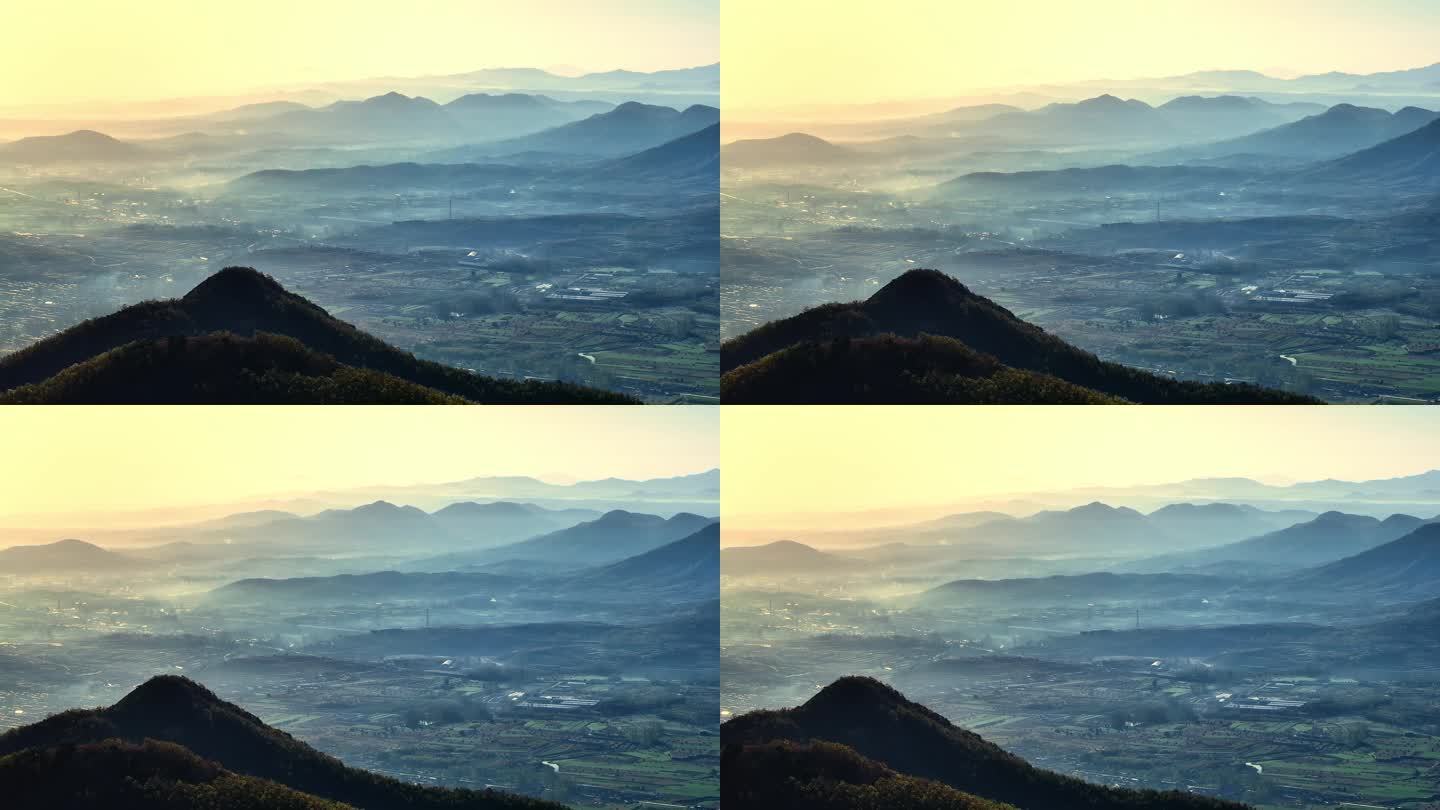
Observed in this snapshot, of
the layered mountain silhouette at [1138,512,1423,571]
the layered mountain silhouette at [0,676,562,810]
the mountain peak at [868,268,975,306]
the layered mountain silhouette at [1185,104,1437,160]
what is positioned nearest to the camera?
the layered mountain silhouette at [0,676,562,810]

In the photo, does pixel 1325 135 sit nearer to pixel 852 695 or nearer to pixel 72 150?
pixel 852 695

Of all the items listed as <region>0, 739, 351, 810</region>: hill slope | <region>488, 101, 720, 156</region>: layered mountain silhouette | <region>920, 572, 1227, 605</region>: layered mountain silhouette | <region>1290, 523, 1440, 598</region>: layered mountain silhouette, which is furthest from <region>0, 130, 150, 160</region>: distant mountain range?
<region>1290, 523, 1440, 598</region>: layered mountain silhouette

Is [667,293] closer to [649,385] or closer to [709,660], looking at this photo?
[649,385]

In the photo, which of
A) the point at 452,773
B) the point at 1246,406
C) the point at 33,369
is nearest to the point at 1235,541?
the point at 1246,406

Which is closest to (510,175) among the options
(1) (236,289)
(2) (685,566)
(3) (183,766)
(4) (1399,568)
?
(1) (236,289)

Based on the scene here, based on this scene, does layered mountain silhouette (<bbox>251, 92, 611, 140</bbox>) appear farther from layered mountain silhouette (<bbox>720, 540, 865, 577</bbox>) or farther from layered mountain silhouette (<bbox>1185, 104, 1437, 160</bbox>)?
layered mountain silhouette (<bbox>1185, 104, 1437, 160</bbox>)
